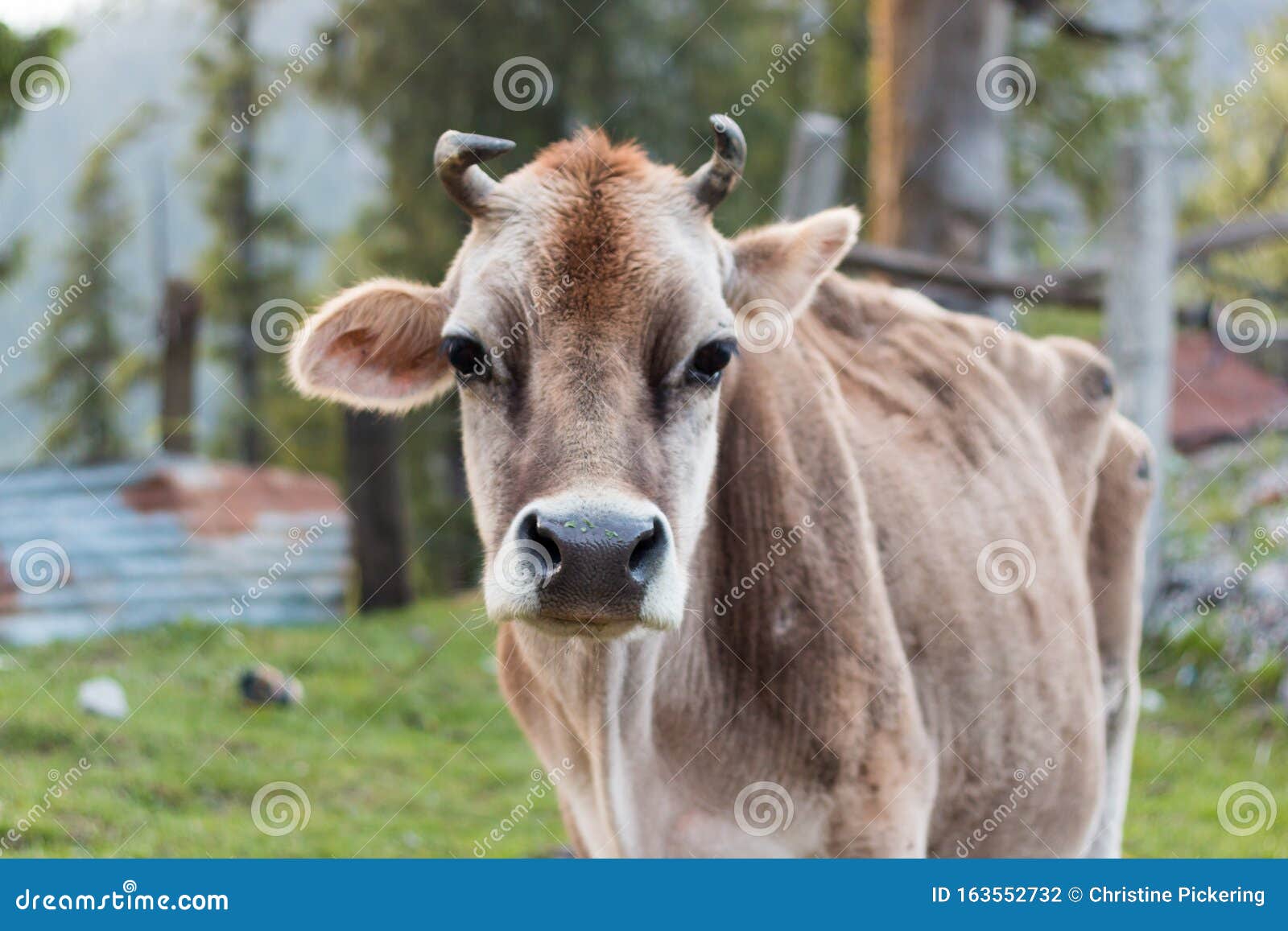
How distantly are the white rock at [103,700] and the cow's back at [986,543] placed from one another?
5285mm

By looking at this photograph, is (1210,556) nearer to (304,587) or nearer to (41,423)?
(304,587)

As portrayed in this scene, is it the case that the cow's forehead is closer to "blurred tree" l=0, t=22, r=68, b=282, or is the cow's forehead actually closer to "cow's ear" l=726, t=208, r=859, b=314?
"cow's ear" l=726, t=208, r=859, b=314

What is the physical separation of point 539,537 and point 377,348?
1318 millimetres

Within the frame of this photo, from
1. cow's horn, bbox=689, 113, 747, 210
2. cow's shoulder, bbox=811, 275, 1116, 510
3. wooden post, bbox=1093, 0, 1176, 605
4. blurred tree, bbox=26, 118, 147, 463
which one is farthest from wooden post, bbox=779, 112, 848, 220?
blurred tree, bbox=26, 118, 147, 463

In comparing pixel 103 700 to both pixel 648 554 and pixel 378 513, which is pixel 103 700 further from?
pixel 648 554

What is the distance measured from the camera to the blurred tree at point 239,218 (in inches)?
852

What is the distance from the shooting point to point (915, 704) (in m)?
4.04

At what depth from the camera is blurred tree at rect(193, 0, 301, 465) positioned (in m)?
21.6

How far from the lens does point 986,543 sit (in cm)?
475

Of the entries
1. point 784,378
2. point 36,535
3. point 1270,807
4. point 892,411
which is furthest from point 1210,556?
point 36,535

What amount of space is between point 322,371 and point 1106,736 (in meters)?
3.86

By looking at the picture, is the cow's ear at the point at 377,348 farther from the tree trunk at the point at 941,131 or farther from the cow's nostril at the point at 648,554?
the tree trunk at the point at 941,131

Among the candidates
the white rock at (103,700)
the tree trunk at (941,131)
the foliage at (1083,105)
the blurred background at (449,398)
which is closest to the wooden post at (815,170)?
the blurred background at (449,398)

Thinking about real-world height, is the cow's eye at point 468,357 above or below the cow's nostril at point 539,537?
above
